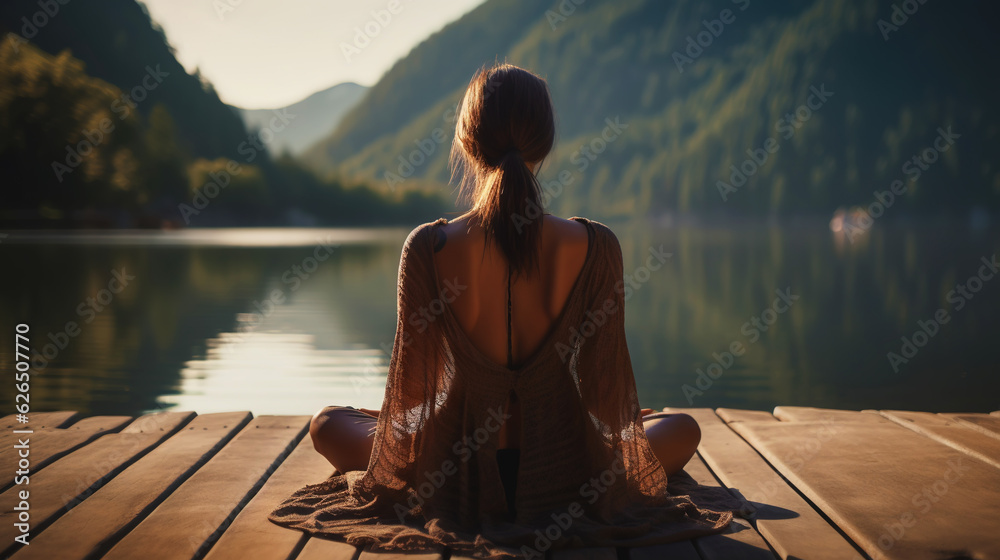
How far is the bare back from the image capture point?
8.01 ft

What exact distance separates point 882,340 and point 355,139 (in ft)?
518

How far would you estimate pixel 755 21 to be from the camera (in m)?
164

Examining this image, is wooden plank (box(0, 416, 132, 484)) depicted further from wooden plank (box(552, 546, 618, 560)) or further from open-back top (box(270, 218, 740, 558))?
wooden plank (box(552, 546, 618, 560))

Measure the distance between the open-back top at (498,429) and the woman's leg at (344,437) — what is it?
0.22m

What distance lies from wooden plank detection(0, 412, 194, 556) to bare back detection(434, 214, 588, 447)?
5.01ft

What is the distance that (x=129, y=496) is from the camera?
2.64 meters

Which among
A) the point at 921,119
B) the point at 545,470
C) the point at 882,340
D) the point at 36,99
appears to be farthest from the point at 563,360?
the point at 921,119
